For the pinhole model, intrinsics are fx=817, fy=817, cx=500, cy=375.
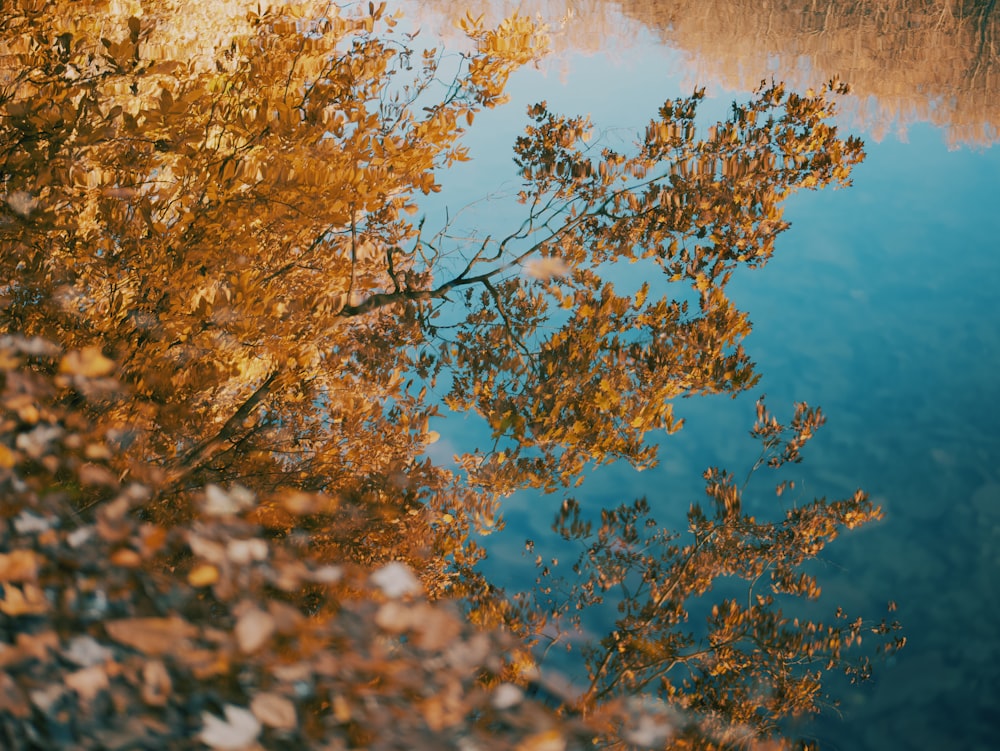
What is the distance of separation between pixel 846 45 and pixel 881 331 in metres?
10.5

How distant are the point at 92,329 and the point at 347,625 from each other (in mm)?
2912

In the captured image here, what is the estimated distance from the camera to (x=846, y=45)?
22312 millimetres

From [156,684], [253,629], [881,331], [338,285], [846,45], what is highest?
[846,45]

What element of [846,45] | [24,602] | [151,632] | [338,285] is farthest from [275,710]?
[846,45]

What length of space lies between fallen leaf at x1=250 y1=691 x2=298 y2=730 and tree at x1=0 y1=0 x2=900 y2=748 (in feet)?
3.20

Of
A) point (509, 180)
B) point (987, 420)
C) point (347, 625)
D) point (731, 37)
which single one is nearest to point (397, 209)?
point (509, 180)

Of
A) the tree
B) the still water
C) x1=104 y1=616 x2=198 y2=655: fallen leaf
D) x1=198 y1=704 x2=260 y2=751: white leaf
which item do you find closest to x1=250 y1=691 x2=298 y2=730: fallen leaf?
x1=198 y1=704 x2=260 y2=751: white leaf

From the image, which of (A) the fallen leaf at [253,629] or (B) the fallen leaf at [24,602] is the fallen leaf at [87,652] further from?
(A) the fallen leaf at [253,629]

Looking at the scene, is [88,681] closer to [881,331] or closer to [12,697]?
[12,697]

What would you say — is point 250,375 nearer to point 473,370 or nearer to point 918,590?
point 473,370

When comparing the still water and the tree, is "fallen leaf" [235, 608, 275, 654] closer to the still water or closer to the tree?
the tree

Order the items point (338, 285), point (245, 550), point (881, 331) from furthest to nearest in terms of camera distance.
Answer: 1. point (881, 331)
2. point (338, 285)
3. point (245, 550)

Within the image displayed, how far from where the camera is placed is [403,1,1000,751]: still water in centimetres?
1197

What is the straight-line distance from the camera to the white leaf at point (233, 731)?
4.86 feet
